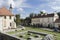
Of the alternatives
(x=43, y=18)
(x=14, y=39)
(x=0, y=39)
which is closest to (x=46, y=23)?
(x=43, y=18)

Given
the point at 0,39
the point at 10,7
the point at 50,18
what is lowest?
the point at 0,39

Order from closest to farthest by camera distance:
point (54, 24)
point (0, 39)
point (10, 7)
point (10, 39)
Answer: point (10, 39) < point (0, 39) < point (10, 7) < point (54, 24)

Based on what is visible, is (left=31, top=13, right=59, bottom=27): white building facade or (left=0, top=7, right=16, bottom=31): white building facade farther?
(left=31, top=13, right=59, bottom=27): white building facade

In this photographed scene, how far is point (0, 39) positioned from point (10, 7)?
2840 cm

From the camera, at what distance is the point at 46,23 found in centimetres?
7344

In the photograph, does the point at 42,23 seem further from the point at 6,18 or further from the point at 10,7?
the point at 6,18

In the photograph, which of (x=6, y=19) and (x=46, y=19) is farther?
(x=46, y=19)

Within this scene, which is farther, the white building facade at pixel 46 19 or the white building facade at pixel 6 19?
the white building facade at pixel 46 19

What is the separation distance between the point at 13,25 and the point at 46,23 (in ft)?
82.7

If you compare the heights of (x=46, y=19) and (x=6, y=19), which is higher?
(x=6, y=19)

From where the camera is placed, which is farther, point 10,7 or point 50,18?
point 50,18

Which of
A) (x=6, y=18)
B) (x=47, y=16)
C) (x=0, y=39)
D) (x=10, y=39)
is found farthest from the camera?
(x=47, y=16)

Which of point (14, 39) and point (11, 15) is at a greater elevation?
point (11, 15)

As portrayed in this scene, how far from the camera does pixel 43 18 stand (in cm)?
7531
